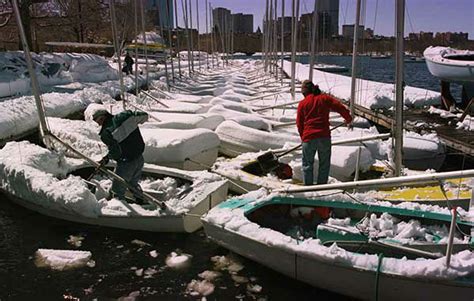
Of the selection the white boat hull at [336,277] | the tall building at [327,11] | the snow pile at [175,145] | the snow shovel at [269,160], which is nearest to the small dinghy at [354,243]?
the white boat hull at [336,277]

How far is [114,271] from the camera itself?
565 cm

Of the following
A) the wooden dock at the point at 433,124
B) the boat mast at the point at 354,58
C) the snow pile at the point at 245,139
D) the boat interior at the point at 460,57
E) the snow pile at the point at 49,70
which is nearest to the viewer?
the snow pile at the point at 245,139

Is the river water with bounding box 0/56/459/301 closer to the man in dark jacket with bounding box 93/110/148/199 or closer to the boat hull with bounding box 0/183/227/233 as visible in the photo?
the boat hull with bounding box 0/183/227/233

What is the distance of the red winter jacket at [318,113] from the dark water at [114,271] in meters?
2.23

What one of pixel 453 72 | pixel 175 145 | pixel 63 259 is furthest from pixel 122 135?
pixel 453 72

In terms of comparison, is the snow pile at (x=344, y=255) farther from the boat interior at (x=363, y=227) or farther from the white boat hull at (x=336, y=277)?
the boat interior at (x=363, y=227)

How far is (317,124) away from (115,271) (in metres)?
3.52

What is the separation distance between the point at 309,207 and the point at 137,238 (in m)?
2.47

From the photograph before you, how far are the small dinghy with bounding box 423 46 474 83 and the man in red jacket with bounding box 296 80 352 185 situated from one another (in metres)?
13.9

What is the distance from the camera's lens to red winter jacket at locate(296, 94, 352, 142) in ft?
22.3

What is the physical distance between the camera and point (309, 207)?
6.29 meters

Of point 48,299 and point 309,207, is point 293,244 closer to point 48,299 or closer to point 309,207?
point 309,207

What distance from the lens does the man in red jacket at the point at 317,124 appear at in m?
6.80

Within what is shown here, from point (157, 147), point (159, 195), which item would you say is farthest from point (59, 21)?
point (159, 195)
